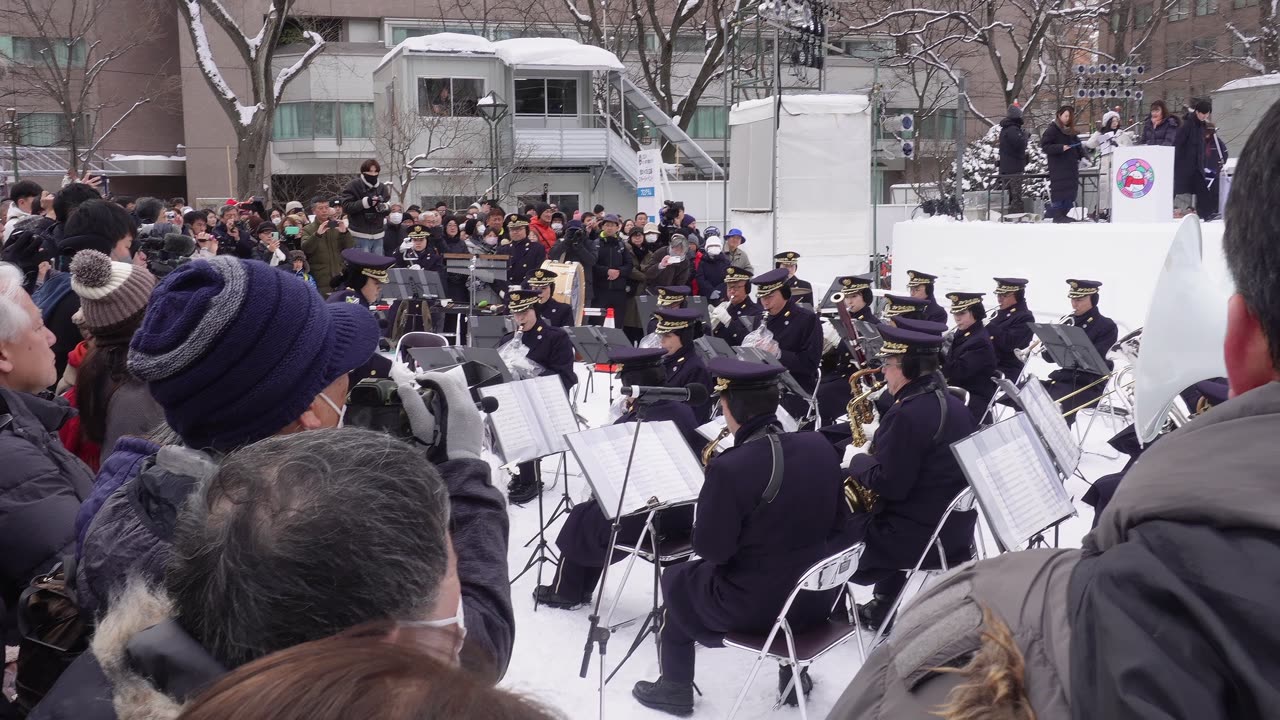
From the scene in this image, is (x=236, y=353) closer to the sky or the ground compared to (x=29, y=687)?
closer to the sky

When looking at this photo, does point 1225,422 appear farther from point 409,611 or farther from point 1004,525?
point 1004,525

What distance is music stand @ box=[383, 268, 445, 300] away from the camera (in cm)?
1298

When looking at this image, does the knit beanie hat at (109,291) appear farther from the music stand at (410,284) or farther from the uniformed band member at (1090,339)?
the uniformed band member at (1090,339)

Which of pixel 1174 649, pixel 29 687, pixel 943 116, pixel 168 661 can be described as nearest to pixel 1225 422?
pixel 1174 649

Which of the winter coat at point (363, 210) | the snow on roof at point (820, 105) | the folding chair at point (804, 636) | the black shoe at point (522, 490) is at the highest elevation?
the snow on roof at point (820, 105)

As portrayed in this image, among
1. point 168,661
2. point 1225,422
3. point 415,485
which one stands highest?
point 1225,422

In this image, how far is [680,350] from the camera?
909 centimetres

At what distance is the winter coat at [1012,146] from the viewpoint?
18.4 m

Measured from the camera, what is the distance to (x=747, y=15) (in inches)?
992

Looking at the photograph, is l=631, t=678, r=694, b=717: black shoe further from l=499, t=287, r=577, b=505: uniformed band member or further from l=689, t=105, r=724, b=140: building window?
l=689, t=105, r=724, b=140: building window

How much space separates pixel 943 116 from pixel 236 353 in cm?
4717

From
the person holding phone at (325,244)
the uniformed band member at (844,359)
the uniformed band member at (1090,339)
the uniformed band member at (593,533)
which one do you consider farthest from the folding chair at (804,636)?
the person holding phone at (325,244)

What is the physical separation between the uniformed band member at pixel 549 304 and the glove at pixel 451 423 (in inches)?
377

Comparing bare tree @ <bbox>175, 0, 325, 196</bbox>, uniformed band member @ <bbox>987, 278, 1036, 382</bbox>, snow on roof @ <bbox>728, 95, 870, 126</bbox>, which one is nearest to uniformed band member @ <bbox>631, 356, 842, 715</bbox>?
uniformed band member @ <bbox>987, 278, 1036, 382</bbox>
